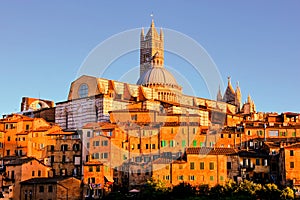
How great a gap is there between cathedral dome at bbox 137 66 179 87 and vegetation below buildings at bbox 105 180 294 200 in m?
38.5

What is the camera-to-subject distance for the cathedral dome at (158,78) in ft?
279

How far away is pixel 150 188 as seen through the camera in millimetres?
46562

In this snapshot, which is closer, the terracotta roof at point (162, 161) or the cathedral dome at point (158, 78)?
the terracotta roof at point (162, 161)

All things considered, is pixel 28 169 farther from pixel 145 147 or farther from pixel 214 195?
pixel 214 195

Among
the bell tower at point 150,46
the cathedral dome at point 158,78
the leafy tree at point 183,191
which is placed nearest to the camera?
the leafy tree at point 183,191

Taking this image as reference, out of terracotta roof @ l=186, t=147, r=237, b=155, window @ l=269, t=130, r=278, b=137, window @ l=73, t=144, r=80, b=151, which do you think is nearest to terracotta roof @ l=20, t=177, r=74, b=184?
window @ l=73, t=144, r=80, b=151

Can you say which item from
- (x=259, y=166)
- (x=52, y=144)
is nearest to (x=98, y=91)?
(x=52, y=144)

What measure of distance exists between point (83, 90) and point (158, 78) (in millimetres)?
16806

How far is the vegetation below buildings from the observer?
147 feet

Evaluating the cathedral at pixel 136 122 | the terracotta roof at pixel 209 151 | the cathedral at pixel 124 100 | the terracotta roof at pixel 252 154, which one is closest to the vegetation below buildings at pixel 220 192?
the cathedral at pixel 136 122

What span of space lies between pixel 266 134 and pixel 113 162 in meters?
19.4

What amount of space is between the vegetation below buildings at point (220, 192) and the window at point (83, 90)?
27.3 meters

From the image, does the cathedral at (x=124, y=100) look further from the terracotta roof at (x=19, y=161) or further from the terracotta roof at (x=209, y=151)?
the terracotta roof at (x=209, y=151)

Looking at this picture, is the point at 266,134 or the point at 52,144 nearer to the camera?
the point at 52,144
